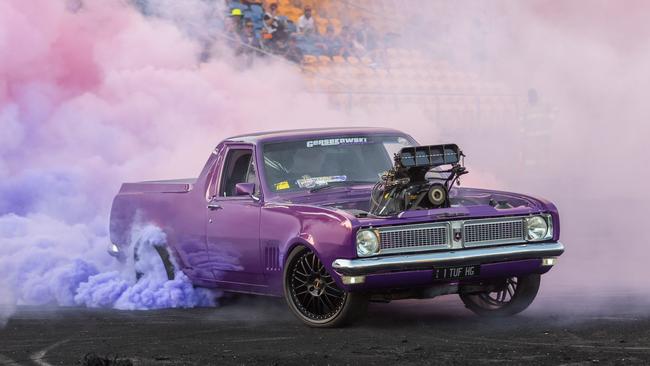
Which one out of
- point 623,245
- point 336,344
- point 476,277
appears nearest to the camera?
point 336,344

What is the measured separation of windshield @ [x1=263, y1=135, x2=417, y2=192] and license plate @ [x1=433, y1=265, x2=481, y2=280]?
4.98 ft

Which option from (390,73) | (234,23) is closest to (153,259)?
(234,23)

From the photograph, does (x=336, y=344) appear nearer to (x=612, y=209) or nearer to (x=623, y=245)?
(x=623, y=245)

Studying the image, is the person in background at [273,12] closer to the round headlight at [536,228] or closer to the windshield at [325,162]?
the windshield at [325,162]

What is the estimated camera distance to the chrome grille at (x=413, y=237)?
9.15 m

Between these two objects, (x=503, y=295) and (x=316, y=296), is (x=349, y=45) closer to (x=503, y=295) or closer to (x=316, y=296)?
(x=503, y=295)

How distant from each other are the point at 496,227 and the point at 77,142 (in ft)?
32.2

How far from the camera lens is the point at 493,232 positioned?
31.2 ft

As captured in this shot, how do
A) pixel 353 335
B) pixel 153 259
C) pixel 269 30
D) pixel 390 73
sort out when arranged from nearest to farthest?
pixel 353 335
pixel 153 259
pixel 269 30
pixel 390 73

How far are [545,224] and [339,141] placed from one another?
1905 millimetres

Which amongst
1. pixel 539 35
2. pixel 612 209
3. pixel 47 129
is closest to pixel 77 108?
pixel 47 129

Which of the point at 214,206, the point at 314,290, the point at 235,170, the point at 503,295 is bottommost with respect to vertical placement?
the point at 503,295

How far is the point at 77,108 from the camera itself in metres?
18.7

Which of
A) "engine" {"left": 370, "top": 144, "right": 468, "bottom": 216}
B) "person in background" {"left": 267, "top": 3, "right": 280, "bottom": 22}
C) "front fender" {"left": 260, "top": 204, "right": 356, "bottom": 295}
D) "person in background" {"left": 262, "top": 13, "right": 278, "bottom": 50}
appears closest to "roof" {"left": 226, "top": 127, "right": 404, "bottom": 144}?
"front fender" {"left": 260, "top": 204, "right": 356, "bottom": 295}
